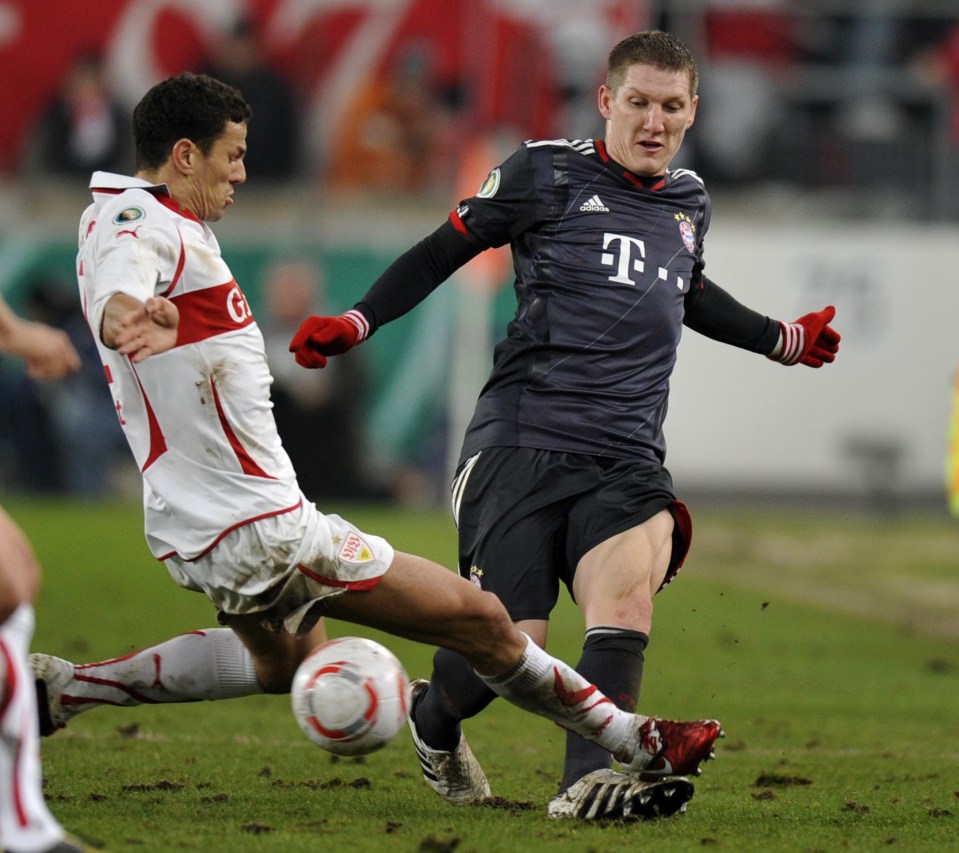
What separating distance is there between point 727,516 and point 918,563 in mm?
3769

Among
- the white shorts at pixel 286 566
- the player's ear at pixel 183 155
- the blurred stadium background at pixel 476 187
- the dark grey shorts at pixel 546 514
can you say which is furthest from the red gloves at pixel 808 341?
the blurred stadium background at pixel 476 187

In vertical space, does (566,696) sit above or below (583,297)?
below

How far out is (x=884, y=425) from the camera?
19453 mm

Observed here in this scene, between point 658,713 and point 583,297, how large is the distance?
2.77 metres

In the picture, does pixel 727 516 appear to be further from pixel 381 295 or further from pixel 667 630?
pixel 381 295

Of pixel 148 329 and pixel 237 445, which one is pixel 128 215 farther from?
pixel 237 445

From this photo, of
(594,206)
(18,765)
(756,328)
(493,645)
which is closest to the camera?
(18,765)

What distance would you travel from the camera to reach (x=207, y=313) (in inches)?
189

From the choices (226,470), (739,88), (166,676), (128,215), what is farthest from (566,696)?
(739,88)

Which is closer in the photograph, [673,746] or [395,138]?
[673,746]

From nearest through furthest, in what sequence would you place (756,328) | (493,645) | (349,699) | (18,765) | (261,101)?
(18,765), (349,699), (493,645), (756,328), (261,101)

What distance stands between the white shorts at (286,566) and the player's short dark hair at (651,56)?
1928 mm

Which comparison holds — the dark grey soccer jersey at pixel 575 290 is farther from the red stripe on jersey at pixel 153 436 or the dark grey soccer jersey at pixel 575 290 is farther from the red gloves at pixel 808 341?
the red stripe on jersey at pixel 153 436

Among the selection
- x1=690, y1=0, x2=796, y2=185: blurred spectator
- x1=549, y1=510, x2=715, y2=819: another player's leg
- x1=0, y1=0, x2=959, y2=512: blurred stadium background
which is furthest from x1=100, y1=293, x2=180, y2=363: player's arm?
x1=690, y1=0, x2=796, y2=185: blurred spectator
